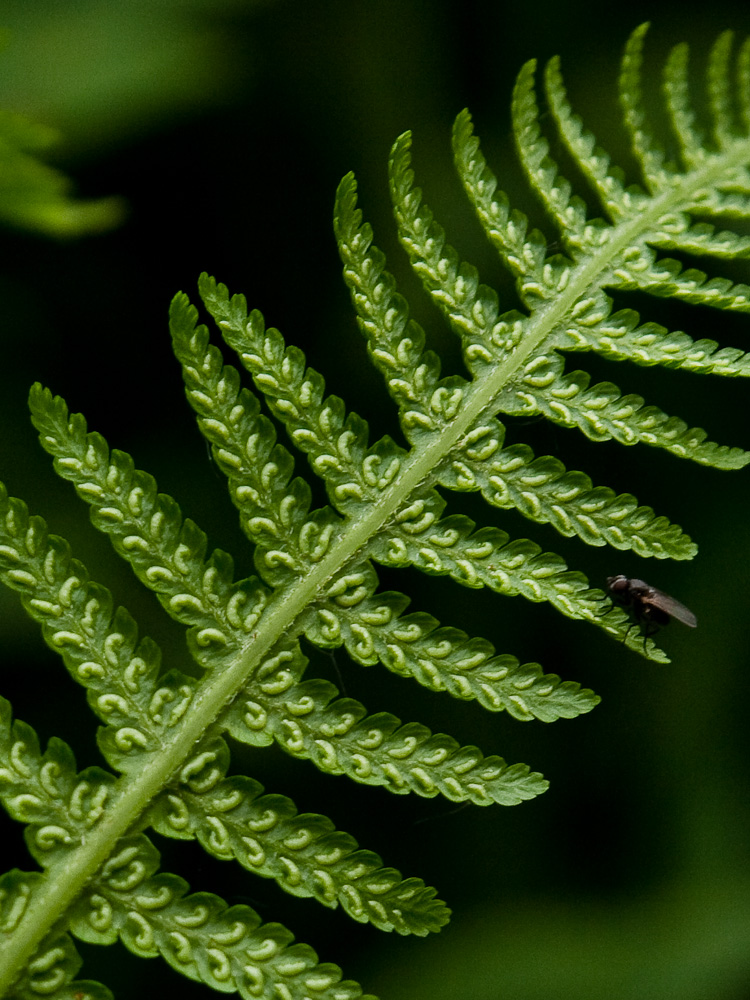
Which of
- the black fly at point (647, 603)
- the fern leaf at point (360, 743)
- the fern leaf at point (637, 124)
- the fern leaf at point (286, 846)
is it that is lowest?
the fern leaf at point (286, 846)

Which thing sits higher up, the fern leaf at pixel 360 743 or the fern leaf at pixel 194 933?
the fern leaf at pixel 360 743

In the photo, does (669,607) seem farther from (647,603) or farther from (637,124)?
(637,124)

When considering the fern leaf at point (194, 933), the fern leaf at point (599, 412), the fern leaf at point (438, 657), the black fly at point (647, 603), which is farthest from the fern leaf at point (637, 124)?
the fern leaf at point (194, 933)

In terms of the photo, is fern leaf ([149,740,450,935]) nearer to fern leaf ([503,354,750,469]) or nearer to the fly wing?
fern leaf ([503,354,750,469])

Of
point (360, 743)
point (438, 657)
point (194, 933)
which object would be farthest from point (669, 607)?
point (194, 933)

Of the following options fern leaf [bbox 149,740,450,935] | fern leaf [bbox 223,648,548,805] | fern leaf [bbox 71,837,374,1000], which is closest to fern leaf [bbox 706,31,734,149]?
fern leaf [bbox 223,648,548,805]

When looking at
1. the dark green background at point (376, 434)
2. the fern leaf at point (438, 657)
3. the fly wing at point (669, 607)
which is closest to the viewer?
the fern leaf at point (438, 657)

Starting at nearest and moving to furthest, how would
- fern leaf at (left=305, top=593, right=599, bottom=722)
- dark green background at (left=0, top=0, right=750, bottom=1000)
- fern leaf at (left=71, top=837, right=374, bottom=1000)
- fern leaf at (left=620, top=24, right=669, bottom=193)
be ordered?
fern leaf at (left=71, top=837, right=374, bottom=1000), fern leaf at (left=305, top=593, right=599, bottom=722), fern leaf at (left=620, top=24, right=669, bottom=193), dark green background at (left=0, top=0, right=750, bottom=1000)

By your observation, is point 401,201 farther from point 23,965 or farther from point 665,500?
point 665,500

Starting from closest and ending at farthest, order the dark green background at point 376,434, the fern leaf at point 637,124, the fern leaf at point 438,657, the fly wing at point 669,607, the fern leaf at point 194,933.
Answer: the fern leaf at point 194,933
the fern leaf at point 438,657
the fern leaf at point 637,124
the fly wing at point 669,607
the dark green background at point 376,434

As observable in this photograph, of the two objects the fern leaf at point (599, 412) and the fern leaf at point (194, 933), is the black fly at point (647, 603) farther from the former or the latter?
the fern leaf at point (194, 933)
